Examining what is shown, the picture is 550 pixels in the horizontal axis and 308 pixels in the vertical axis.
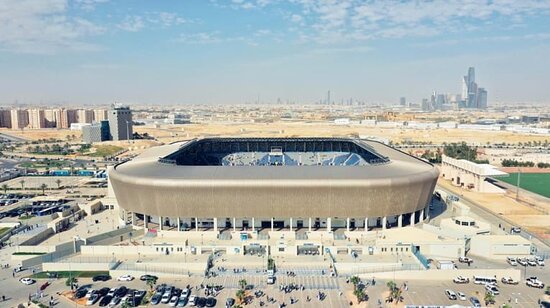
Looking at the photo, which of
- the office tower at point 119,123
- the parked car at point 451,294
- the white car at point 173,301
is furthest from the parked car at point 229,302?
the office tower at point 119,123

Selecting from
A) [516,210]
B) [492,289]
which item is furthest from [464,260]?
[516,210]

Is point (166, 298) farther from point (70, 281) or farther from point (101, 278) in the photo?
point (70, 281)

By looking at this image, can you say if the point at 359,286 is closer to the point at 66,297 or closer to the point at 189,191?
the point at 189,191

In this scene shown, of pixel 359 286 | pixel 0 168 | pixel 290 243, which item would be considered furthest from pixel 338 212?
pixel 0 168

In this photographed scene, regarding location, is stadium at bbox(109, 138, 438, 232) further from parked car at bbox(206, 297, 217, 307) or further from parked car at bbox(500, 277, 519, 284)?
parked car at bbox(206, 297, 217, 307)

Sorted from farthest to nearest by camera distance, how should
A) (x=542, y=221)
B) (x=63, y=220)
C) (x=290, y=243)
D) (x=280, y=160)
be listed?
(x=280, y=160)
(x=542, y=221)
(x=63, y=220)
(x=290, y=243)

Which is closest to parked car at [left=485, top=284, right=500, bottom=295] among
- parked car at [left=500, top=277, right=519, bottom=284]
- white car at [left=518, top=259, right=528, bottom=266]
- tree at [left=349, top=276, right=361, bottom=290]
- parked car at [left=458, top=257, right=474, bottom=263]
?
parked car at [left=500, top=277, right=519, bottom=284]
